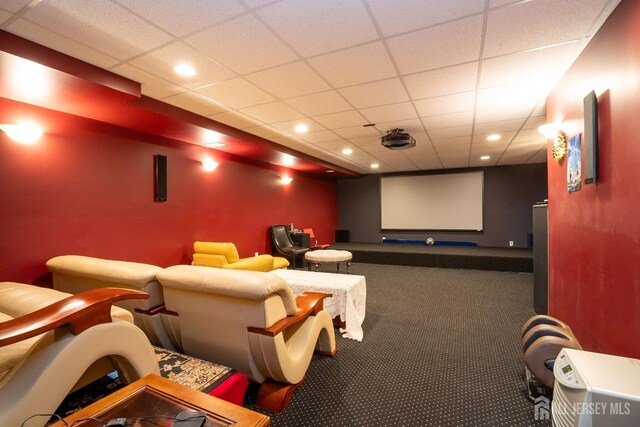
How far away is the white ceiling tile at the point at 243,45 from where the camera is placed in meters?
1.96

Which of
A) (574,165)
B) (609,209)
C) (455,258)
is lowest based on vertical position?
(455,258)

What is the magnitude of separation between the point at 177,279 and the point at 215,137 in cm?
299

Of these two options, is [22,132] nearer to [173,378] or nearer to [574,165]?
[173,378]

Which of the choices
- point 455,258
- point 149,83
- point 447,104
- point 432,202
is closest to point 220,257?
point 149,83

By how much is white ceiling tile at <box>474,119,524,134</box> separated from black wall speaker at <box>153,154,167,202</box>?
4518mm

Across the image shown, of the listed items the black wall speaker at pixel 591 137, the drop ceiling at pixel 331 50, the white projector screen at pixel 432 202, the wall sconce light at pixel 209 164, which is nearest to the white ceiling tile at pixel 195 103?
the drop ceiling at pixel 331 50

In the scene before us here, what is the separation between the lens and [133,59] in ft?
7.61

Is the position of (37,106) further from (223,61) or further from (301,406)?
(301,406)

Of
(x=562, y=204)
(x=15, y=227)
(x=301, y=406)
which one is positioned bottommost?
(x=301, y=406)

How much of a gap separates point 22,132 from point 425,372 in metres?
4.01

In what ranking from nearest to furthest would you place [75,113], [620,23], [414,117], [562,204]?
[620,23]
[562,204]
[75,113]
[414,117]

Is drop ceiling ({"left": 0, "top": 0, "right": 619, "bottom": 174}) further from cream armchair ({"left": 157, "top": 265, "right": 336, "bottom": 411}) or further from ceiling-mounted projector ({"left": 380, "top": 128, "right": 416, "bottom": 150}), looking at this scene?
cream armchair ({"left": 157, "top": 265, "right": 336, "bottom": 411})

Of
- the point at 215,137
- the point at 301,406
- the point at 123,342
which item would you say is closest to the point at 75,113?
the point at 215,137

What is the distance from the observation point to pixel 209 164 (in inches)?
192
